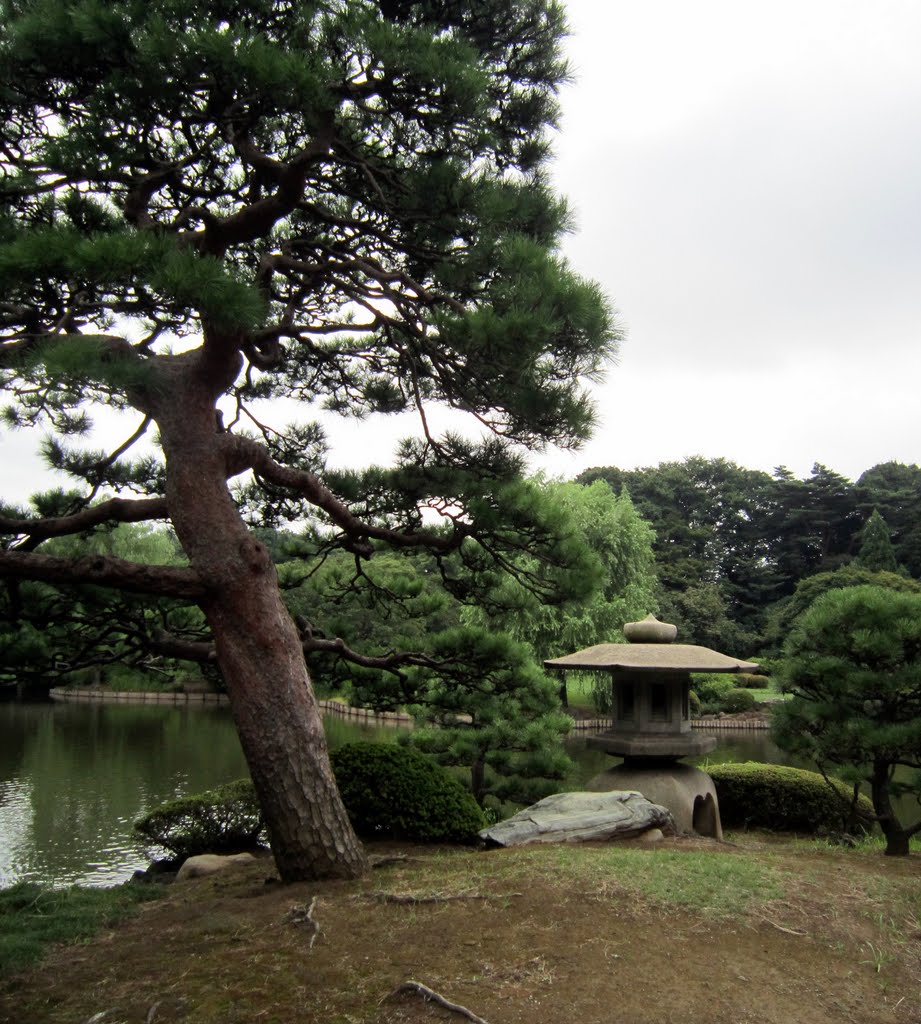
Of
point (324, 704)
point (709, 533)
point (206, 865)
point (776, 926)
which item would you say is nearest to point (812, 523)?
point (709, 533)

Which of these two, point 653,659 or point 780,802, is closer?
point 653,659

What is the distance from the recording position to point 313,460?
15.7 ft

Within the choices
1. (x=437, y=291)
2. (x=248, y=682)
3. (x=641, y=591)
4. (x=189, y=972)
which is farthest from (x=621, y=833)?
(x=641, y=591)

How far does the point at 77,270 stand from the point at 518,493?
2.09 m

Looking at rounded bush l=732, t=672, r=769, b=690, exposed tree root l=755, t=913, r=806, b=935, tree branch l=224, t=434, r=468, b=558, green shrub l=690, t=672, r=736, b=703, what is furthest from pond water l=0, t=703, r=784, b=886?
rounded bush l=732, t=672, r=769, b=690

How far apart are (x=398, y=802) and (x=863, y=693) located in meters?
2.62

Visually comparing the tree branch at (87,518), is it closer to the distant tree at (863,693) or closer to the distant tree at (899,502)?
the distant tree at (863,693)

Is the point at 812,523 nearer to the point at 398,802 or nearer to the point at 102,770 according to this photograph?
the point at 102,770

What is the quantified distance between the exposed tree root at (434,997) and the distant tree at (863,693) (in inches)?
123

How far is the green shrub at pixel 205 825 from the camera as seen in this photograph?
226 inches

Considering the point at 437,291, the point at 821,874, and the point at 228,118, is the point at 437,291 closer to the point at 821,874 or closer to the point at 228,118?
the point at 228,118

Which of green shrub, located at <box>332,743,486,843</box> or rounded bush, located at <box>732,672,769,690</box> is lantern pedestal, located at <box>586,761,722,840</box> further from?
rounded bush, located at <box>732,672,769,690</box>

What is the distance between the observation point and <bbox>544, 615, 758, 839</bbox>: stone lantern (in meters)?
6.00

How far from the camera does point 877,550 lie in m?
24.5
